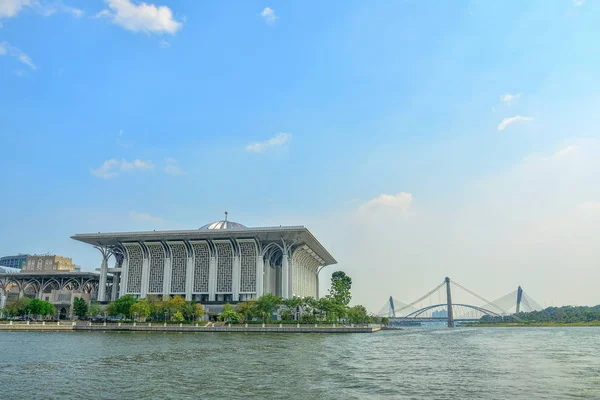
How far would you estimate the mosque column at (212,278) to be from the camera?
95.9m

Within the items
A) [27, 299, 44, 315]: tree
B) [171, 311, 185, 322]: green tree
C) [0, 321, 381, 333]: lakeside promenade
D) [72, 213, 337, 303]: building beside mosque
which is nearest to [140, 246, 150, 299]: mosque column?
[72, 213, 337, 303]: building beside mosque

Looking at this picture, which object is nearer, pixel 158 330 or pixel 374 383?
pixel 374 383

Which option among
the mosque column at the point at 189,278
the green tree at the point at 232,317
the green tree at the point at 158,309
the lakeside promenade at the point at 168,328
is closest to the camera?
the lakeside promenade at the point at 168,328

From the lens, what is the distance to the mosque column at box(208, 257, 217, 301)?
315ft

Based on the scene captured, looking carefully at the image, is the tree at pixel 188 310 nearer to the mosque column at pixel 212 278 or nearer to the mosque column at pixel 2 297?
the mosque column at pixel 212 278

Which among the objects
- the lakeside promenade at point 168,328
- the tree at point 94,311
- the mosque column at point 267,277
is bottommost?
the lakeside promenade at point 168,328

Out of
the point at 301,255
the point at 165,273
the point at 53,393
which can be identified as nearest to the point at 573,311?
the point at 301,255

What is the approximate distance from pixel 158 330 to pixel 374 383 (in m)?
54.4

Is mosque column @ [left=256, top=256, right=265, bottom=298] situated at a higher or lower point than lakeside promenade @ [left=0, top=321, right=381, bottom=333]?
higher

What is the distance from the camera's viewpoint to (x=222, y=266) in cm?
9800

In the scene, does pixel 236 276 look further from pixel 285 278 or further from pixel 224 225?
pixel 224 225

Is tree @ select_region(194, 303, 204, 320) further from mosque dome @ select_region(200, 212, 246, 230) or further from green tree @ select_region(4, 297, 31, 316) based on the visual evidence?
green tree @ select_region(4, 297, 31, 316)

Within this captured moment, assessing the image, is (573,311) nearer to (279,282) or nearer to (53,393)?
(279,282)

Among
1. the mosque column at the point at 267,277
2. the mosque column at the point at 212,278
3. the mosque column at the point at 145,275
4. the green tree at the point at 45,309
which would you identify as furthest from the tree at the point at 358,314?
the green tree at the point at 45,309
